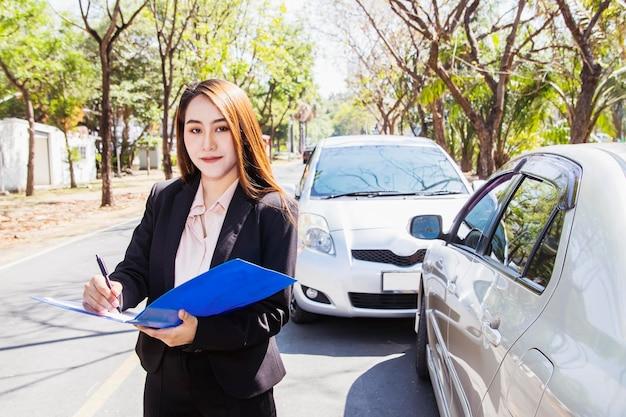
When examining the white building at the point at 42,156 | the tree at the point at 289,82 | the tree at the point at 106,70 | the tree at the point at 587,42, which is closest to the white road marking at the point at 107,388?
the tree at the point at 587,42

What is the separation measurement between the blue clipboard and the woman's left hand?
0.05ft

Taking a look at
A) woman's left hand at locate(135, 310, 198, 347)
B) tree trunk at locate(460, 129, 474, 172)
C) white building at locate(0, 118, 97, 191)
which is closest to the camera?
woman's left hand at locate(135, 310, 198, 347)

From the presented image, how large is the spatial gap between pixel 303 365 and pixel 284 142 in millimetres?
74422

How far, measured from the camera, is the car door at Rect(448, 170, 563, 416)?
68.0 inches

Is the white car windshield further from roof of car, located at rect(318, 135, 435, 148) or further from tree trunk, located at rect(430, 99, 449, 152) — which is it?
tree trunk, located at rect(430, 99, 449, 152)

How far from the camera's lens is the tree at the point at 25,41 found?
13142 millimetres

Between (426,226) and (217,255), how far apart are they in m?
1.82

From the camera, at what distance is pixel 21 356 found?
4.27 m

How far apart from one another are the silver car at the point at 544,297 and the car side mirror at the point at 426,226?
1.39 ft

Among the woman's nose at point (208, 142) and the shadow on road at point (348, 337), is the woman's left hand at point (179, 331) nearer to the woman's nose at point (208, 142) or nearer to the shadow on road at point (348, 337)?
the woman's nose at point (208, 142)

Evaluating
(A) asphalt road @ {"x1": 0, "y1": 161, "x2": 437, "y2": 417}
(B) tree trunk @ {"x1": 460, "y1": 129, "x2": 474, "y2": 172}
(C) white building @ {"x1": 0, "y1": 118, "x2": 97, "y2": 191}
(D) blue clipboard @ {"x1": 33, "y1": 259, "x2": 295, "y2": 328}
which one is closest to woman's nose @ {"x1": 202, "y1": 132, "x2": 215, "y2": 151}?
(D) blue clipboard @ {"x1": 33, "y1": 259, "x2": 295, "y2": 328}

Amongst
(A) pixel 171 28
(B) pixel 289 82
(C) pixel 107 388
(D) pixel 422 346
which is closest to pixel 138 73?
(A) pixel 171 28

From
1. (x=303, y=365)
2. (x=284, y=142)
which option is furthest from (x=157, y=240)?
(x=284, y=142)

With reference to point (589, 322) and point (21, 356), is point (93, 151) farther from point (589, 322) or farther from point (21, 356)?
point (589, 322)
